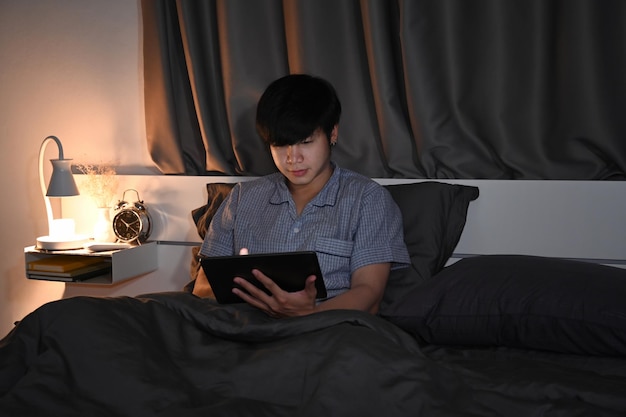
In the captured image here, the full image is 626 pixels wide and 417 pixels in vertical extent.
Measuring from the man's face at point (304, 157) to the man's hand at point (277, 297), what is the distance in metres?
0.37

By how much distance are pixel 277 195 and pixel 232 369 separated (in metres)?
0.82

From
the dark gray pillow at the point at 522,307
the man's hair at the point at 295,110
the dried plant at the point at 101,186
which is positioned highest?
the man's hair at the point at 295,110

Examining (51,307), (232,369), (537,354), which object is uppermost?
(51,307)

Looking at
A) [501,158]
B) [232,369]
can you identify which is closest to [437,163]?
[501,158]

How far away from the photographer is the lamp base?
2.42 m

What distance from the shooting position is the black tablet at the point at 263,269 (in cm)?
151

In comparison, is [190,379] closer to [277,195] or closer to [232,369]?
[232,369]

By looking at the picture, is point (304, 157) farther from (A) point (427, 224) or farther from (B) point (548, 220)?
(B) point (548, 220)

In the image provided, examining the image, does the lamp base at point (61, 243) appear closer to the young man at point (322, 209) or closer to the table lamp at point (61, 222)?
the table lamp at point (61, 222)

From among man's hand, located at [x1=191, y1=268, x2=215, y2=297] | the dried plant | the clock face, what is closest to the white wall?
the dried plant

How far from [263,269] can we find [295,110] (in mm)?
487

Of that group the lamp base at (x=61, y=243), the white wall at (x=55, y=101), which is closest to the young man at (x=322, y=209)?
the lamp base at (x=61, y=243)

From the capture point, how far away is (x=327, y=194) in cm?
191

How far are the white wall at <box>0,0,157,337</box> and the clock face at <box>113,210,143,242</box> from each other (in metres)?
0.28
